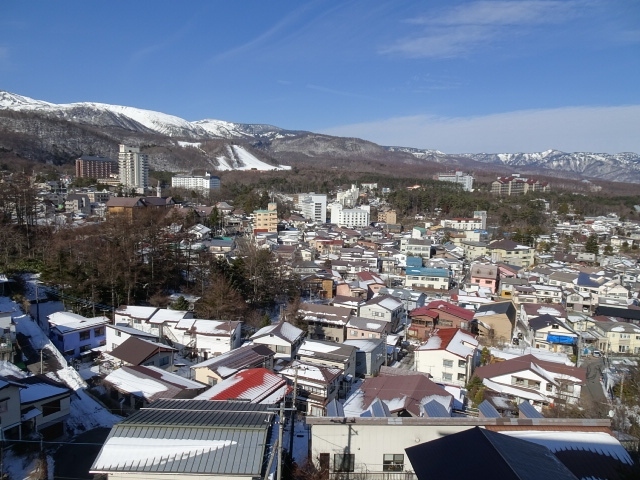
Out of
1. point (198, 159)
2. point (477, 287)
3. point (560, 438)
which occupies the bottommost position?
point (477, 287)

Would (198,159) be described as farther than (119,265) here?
Answer: Yes

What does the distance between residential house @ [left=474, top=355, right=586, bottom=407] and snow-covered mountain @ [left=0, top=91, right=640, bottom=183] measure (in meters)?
36.6

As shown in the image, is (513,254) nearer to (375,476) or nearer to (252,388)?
(252,388)

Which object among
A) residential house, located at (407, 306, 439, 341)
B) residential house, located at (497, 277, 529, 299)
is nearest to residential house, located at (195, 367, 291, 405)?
residential house, located at (407, 306, 439, 341)

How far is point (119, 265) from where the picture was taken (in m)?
8.24

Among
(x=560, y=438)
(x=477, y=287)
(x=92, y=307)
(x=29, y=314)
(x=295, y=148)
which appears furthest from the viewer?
(x=295, y=148)

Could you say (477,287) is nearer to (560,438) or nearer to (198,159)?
(560,438)

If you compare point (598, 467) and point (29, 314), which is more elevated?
point (598, 467)

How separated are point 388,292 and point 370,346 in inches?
170

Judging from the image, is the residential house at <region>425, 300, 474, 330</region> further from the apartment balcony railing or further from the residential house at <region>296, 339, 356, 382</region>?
the apartment balcony railing

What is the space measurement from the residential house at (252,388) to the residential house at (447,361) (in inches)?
111

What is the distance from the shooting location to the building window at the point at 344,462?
3195mm

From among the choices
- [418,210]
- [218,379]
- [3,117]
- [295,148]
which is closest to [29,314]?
[218,379]

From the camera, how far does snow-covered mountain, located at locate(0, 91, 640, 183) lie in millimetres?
41656
